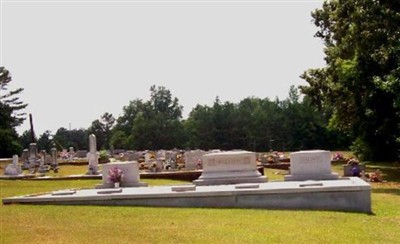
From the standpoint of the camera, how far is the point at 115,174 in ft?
66.2

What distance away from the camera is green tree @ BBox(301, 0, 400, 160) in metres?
25.2

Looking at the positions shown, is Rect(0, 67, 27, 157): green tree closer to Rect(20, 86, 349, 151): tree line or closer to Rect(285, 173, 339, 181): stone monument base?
Rect(20, 86, 349, 151): tree line

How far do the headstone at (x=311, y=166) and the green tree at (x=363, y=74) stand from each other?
5.41 m

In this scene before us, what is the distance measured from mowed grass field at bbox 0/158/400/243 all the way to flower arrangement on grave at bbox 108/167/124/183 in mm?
4359

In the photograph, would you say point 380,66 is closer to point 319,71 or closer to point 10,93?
point 319,71

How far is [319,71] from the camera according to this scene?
40.6 metres

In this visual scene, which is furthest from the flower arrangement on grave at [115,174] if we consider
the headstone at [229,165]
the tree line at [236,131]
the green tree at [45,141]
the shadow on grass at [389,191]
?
the green tree at [45,141]

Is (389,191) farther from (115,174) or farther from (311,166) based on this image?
(115,174)

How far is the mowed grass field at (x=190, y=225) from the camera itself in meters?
10.3

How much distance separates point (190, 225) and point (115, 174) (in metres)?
8.65

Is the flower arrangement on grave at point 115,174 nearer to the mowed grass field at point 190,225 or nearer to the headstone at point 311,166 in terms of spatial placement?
the mowed grass field at point 190,225

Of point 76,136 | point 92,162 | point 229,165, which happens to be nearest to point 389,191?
point 229,165

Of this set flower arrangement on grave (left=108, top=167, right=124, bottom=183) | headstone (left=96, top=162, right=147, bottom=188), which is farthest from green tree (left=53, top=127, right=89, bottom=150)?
flower arrangement on grave (left=108, top=167, right=124, bottom=183)

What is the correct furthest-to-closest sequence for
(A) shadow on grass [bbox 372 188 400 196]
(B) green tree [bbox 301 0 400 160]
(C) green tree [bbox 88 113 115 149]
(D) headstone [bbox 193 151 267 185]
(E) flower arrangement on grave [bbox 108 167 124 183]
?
(C) green tree [bbox 88 113 115 149] < (B) green tree [bbox 301 0 400 160] < (A) shadow on grass [bbox 372 188 400 196] < (D) headstone [bbox 193 151 267 185] < (E) flower arrangement on grave [bbox 108 167 124 183]
